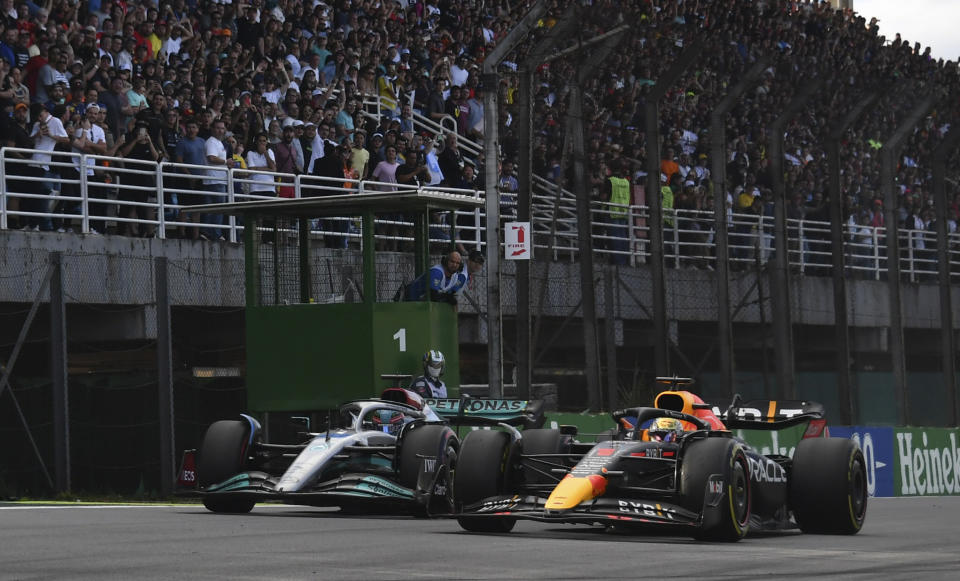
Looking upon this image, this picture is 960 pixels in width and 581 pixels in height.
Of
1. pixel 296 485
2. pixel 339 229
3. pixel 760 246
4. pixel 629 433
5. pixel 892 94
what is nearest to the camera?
pixel 629 433

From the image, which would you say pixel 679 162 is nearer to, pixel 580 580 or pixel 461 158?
pixel 461 158

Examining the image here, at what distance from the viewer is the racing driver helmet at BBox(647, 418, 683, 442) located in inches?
516

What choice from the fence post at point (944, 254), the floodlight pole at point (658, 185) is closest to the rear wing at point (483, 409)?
the floodlight pole at point (658, 185)

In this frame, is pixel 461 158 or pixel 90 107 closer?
pixel 90 107

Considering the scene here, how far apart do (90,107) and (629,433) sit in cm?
946

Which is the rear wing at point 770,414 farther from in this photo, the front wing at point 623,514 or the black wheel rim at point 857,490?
the front wing at point 623,514

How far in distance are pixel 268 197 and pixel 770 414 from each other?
924 cm

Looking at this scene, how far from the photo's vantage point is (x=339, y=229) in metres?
21.6

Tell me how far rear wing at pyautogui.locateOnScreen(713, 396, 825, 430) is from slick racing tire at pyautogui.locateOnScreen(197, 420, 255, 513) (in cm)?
390

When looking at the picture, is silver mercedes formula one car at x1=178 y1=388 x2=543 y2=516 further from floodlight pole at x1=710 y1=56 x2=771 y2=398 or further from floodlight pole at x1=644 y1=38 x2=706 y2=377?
floodlight pole at x1=710 y1=56 x2=771 y2=398

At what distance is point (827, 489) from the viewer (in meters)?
13.3

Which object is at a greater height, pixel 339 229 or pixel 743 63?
pixel 743 63

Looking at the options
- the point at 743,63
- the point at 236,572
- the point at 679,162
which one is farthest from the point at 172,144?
the point at 236,572

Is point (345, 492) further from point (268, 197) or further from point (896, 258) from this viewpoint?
point (896, 258)
